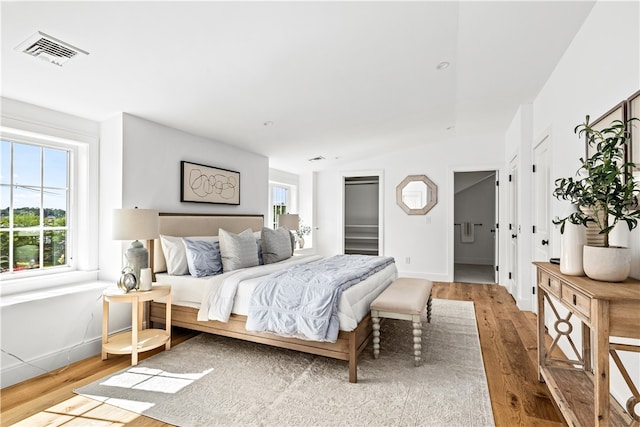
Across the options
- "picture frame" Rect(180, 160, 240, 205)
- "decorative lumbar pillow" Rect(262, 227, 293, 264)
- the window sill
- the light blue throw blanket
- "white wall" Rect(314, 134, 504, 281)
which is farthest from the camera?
"white wall" Rect(314, 134, 504, 281)

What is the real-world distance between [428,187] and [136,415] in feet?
18.5

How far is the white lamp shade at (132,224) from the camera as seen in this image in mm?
2885

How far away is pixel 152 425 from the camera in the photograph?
1938 millimetres

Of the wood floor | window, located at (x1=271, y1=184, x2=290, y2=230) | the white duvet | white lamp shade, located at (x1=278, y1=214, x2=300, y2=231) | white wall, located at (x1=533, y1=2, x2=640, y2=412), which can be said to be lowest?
the wood floor

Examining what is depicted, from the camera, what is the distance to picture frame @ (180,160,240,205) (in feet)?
13.0

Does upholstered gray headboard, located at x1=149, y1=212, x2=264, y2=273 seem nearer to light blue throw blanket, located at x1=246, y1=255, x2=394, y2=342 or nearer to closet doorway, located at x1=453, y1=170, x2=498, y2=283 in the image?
light blue throw blanket, located at x1=246, y1=255, x2=394, y2=342

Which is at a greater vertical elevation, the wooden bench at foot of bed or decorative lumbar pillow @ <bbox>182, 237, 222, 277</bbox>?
decorative lumbar pillow @ <bbox>182, 237, 222, 277</bbox>

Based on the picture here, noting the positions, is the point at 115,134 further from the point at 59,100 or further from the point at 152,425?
the point at 152,425

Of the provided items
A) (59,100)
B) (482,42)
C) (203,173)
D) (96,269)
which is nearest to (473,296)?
(482,42)

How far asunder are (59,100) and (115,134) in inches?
20.7

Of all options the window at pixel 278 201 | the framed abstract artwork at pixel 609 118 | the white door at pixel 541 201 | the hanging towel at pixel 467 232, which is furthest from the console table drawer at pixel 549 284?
the hanging towel at pixel 467 232

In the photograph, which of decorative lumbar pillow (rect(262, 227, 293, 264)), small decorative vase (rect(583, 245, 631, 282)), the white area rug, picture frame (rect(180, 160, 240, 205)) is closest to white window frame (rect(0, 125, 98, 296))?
picture frame (rect(180, 160, 240, 205))

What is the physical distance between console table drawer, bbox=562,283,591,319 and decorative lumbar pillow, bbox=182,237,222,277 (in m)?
2.75

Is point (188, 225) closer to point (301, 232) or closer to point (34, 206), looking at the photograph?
point (34, 206)
